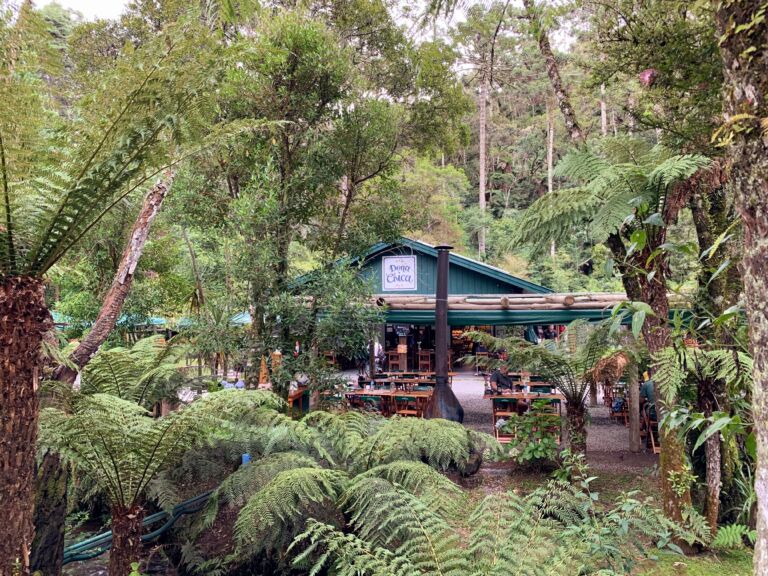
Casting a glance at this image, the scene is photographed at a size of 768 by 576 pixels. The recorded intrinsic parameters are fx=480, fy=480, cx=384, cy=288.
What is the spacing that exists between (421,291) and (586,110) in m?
16.1

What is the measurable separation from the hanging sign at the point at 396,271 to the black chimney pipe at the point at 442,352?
302 centimetres

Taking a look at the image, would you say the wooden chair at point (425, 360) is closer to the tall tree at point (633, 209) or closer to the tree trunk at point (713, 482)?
the tall tree at point (633, 209)

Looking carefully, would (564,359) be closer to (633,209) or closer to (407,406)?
(633,209)

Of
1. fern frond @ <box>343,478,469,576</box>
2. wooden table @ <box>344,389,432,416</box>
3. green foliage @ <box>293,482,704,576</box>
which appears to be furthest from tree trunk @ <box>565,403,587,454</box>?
wooden table @ <box>344,389,432,416</box>

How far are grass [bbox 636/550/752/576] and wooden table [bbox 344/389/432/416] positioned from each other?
4758mm

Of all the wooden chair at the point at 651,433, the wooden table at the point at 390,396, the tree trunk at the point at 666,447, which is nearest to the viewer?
the tree trunk at the point at 666,447

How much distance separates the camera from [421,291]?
11.2m

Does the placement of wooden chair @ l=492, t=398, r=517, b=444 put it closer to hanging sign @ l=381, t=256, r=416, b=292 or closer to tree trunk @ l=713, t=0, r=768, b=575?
hanging sign @ l=381, t=256, r=416, b=292

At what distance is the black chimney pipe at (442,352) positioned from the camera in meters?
7.21

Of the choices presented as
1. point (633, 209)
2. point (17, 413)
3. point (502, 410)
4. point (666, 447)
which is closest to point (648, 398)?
point (502, 410)

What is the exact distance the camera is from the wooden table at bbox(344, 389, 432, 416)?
8.31 m

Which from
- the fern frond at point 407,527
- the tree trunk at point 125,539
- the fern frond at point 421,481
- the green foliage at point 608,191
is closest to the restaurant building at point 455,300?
the green foliage at point 608,191

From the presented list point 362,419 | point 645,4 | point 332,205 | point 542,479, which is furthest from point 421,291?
point 645,4

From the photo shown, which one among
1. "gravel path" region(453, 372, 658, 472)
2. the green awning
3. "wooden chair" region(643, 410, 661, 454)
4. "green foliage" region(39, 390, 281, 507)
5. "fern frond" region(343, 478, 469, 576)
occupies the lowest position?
"gravel path" region(453, 372, 658, 472)
